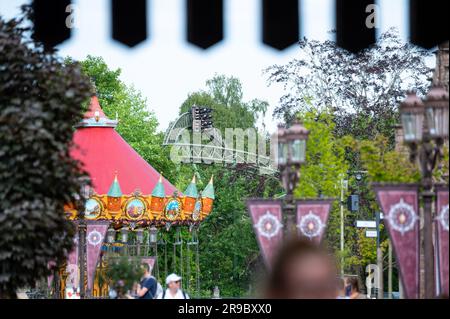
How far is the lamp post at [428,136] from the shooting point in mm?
17266

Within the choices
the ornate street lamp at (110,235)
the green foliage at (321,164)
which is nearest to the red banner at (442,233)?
the green foliage at (321,164)

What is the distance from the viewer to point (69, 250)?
2244cm

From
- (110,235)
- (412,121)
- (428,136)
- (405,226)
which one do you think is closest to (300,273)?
(405,226)

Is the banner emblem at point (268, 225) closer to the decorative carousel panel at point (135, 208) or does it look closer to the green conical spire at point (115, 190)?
the green conical spire at point (115, 190)

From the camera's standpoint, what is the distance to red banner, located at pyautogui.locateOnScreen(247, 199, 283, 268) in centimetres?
1995

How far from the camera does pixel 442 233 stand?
55.4 feet

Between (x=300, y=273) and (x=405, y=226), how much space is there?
1100 cm

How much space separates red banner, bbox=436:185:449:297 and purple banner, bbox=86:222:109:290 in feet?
58.9

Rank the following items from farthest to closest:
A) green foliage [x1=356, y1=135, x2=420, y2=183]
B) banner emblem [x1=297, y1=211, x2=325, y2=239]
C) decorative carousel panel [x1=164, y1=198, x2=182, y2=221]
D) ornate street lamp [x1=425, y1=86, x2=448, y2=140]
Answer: decorative carousel panel [x1=164, y1=198, x2=182, y2=221] → green foliage [x1=356, y1=135, x2=420, y2=183] → banner emblem [x1=297, y1=211, x2=325, y2=239] → ornate street lamp [x1=425, y1=86, x2=448, y2=140]

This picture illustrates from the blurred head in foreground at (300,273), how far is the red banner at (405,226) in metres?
10.8

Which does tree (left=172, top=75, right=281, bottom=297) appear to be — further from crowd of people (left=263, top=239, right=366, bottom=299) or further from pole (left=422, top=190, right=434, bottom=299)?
crowd of people (left=263, top=239, right=366, bottom=299)

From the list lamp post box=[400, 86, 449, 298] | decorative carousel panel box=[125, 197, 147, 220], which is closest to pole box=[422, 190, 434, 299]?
lamp post box=[400, 86, 449, 298]
